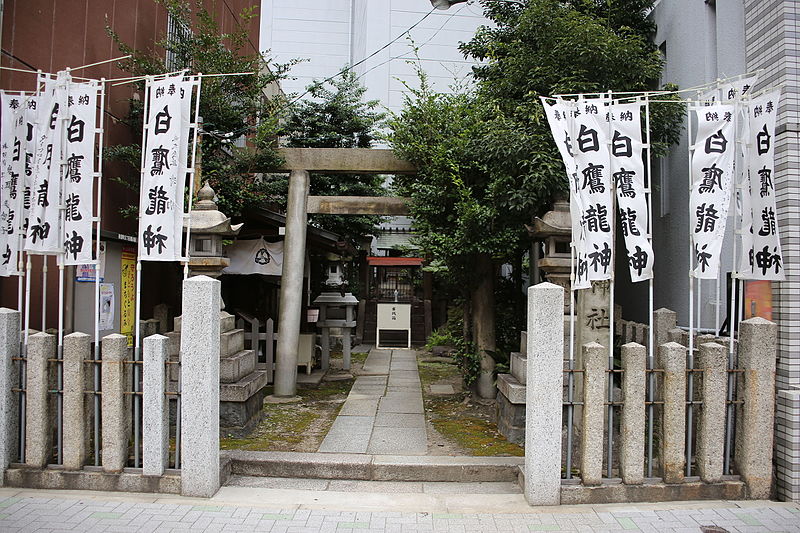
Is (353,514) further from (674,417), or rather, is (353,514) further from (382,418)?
(382,418)

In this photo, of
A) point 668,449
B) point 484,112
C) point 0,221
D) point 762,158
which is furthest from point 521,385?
point 0,221

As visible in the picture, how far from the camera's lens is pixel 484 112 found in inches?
372

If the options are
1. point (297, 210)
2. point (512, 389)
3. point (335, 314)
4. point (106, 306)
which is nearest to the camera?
point (512, 389)

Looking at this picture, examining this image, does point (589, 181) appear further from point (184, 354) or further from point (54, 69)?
point (54, 69)

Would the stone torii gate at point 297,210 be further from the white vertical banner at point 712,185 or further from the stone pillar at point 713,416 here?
the stone pillar at point 713,416

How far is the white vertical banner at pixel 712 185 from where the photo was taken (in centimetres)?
584

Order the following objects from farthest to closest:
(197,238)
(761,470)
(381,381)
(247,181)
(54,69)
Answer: (381,381), (247,181), (54,69), (197,238), (761,470)

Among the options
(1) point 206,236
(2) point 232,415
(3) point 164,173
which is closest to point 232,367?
(2) point 232,415

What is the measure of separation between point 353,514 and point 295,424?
12.0 ft

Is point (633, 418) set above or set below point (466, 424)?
above

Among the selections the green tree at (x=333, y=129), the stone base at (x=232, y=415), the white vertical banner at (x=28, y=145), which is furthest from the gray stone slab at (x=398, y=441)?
the green tree at (x=333, y=129)

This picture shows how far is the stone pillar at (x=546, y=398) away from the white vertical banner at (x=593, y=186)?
0.65 m

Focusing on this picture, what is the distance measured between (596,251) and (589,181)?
2.53ft

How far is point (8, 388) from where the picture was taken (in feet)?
19.7
